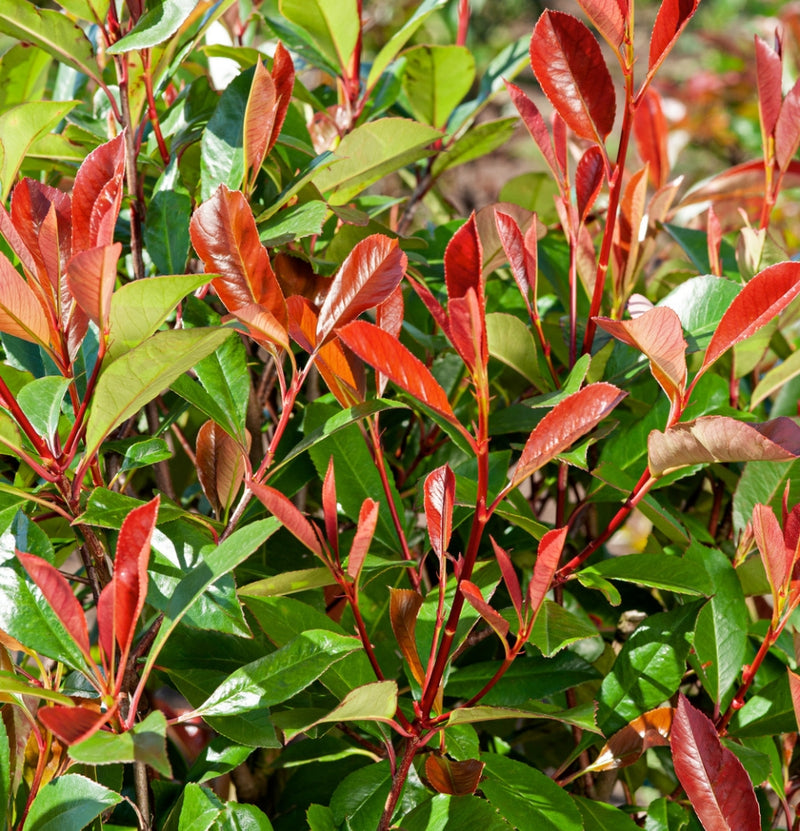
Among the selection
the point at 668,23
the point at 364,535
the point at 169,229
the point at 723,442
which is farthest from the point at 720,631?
the point at 169,229

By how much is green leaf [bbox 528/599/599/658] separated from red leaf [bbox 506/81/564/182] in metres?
0.38

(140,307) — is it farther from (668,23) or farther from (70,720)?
(668,23)

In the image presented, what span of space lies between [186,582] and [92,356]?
229 mm

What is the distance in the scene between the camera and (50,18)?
82cm

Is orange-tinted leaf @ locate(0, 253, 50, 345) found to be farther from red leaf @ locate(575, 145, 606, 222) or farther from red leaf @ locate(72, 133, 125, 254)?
red leaf @ locate(575, 145, 606, 222)

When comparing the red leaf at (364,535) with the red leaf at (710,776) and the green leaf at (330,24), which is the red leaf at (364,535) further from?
the green leaf at (330,24)

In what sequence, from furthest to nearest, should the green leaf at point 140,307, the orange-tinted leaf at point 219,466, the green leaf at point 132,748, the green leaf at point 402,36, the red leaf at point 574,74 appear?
the green leaf at point 402,36, the orange-tinted leaf at point 219,466, the red leaf at point 574,74, the green leaf at point 140,307, the green leaf at point 132,748

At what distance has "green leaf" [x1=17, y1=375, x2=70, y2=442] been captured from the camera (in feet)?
2.11

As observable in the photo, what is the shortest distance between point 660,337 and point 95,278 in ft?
1.21

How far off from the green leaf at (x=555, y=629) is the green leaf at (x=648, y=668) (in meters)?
0.10

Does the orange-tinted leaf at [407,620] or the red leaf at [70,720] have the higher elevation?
the red leaf at [70,720]

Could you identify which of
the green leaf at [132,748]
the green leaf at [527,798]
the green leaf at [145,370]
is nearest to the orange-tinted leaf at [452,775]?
the green leaf at [527,798]

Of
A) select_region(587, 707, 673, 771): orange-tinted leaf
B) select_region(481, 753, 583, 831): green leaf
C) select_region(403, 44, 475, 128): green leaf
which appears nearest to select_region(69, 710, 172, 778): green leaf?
select_region(481, 753, 583, 831): green leaf

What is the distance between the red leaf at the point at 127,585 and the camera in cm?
56
